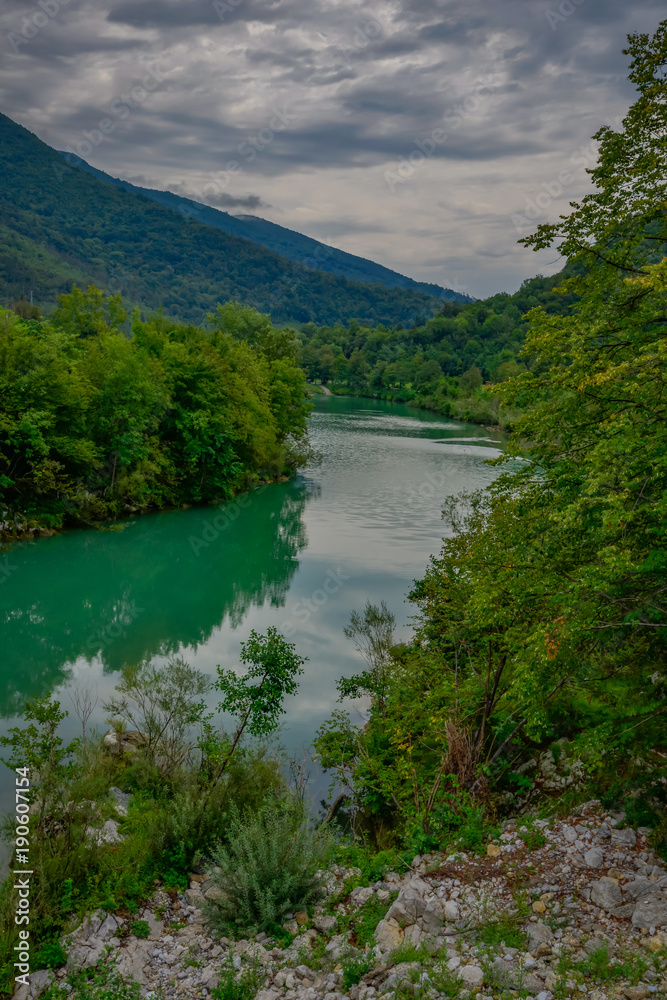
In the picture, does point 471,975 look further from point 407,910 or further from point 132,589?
point 132,589

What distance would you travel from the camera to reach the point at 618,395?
22.1 ft

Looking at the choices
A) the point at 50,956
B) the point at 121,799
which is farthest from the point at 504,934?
the point at 121,799

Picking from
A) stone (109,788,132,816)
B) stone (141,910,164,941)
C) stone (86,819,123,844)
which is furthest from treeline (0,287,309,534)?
stone (141,910,164,941)

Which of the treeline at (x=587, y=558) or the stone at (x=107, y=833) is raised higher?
the treeline at (x=587, y=558)

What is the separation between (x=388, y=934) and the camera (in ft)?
20.2

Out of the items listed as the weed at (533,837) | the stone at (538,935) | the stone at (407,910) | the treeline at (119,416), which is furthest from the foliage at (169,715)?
the treeline at (119,416)

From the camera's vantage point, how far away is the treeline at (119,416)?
2609cm

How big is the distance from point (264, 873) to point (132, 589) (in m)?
17.8

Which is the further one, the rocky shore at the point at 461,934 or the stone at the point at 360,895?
the stone at the point at 360,895

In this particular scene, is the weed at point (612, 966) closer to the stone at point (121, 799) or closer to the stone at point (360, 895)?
the stone at point (360, 895)

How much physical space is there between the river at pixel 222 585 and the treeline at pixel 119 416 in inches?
61.8

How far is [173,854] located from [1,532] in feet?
68.7

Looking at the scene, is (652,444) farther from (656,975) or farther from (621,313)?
(656,975)

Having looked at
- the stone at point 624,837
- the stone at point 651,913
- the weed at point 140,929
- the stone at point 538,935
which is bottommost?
the weed at point 140,929
